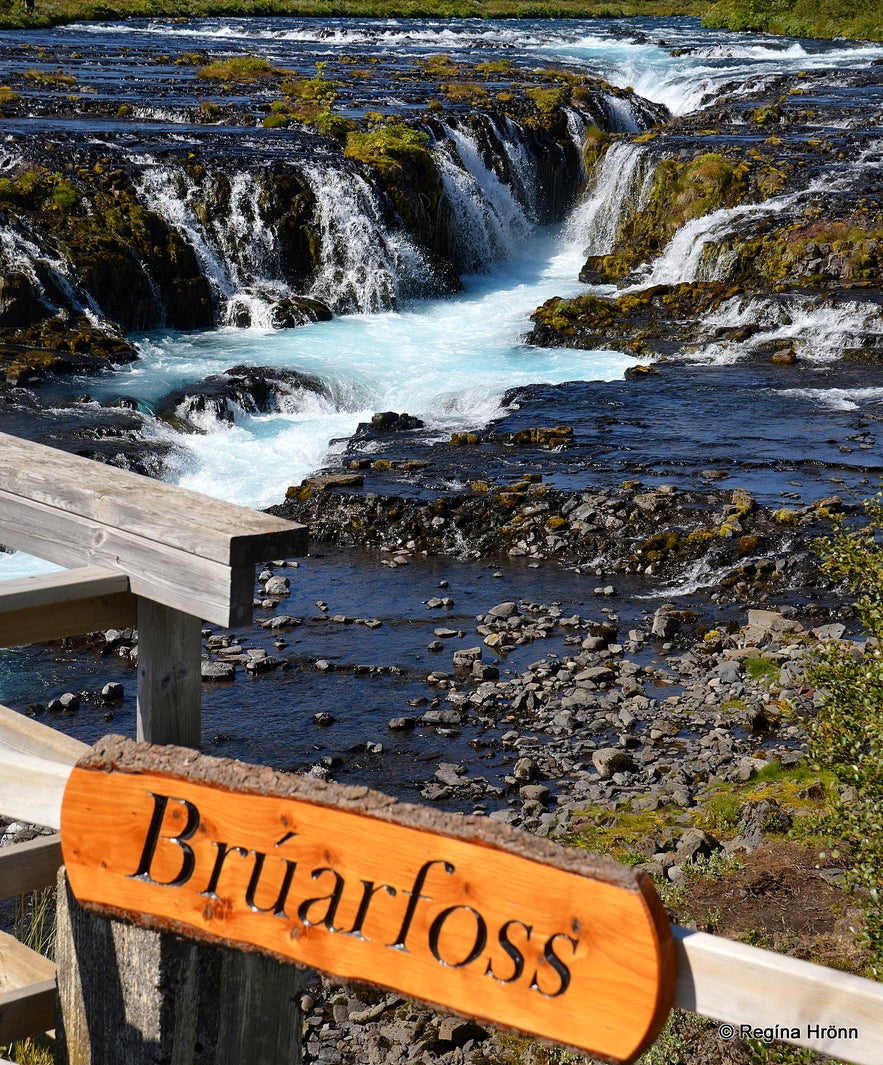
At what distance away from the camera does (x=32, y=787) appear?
2.54 meters

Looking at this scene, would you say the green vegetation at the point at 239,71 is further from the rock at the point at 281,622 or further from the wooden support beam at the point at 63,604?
the wooden support beam at the point at 63,604

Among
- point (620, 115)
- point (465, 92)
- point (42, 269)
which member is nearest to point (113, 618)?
point (42, 269)

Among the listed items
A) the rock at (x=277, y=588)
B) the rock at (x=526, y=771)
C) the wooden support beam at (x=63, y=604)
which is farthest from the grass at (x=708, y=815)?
the rock at (x=277, y=588)

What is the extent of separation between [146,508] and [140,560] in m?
0.12

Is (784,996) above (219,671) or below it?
above

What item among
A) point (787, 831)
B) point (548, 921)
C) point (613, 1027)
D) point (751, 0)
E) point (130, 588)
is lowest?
point (787, 831)

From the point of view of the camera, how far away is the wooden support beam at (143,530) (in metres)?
2.56

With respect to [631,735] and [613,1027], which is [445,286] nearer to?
[631,735]

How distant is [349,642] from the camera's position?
10.9m

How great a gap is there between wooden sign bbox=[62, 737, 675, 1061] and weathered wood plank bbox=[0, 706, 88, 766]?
0.30 metres

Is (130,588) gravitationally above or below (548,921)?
above

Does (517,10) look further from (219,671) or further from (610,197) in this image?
(219,671)

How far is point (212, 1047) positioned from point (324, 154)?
921 inches

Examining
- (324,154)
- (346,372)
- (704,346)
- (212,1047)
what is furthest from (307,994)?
(324,154)
